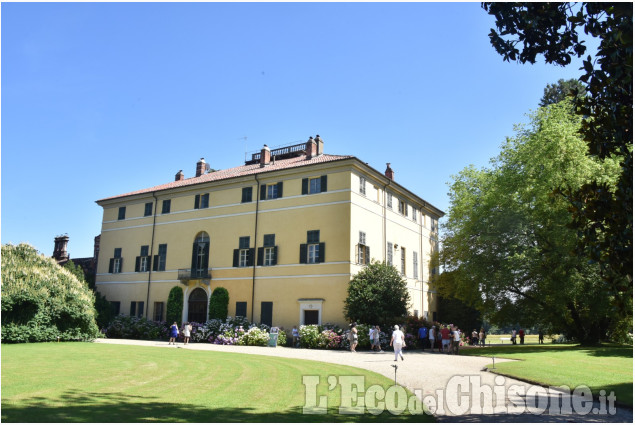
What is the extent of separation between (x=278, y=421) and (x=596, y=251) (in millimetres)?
6114

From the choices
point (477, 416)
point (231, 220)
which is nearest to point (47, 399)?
point (477, 416)

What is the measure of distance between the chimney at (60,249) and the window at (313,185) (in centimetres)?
2962

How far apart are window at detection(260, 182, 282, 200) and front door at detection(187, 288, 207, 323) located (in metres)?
8.61

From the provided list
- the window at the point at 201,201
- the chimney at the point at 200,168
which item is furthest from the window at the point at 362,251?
the chimney at the point at 200,168

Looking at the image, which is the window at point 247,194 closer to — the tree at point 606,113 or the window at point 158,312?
the window at point 158,312

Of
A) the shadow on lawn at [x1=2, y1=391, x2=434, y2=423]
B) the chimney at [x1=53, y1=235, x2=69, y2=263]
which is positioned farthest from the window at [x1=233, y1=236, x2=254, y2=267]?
the shadow on lawn at [x1=2, y1=391, x2=434, y2=423]

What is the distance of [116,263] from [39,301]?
596 inches

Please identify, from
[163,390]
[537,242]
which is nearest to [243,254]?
[537,242]

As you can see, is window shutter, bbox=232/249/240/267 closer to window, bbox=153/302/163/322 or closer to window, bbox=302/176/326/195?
window, bbox=302/176/326/195

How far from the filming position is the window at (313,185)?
1292 inches

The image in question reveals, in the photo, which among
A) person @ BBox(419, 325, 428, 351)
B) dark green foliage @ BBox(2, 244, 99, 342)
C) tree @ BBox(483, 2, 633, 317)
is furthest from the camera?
person @ BBox(419, 325, 428, 351)

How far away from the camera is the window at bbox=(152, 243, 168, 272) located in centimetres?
3906

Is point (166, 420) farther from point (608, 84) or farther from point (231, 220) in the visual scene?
point (231, 220)

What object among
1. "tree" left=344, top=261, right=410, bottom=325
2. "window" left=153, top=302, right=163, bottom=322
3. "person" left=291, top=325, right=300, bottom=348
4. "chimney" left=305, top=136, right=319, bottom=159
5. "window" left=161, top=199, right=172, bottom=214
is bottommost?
"person" left=291, top=325, right=300, bottom=348
